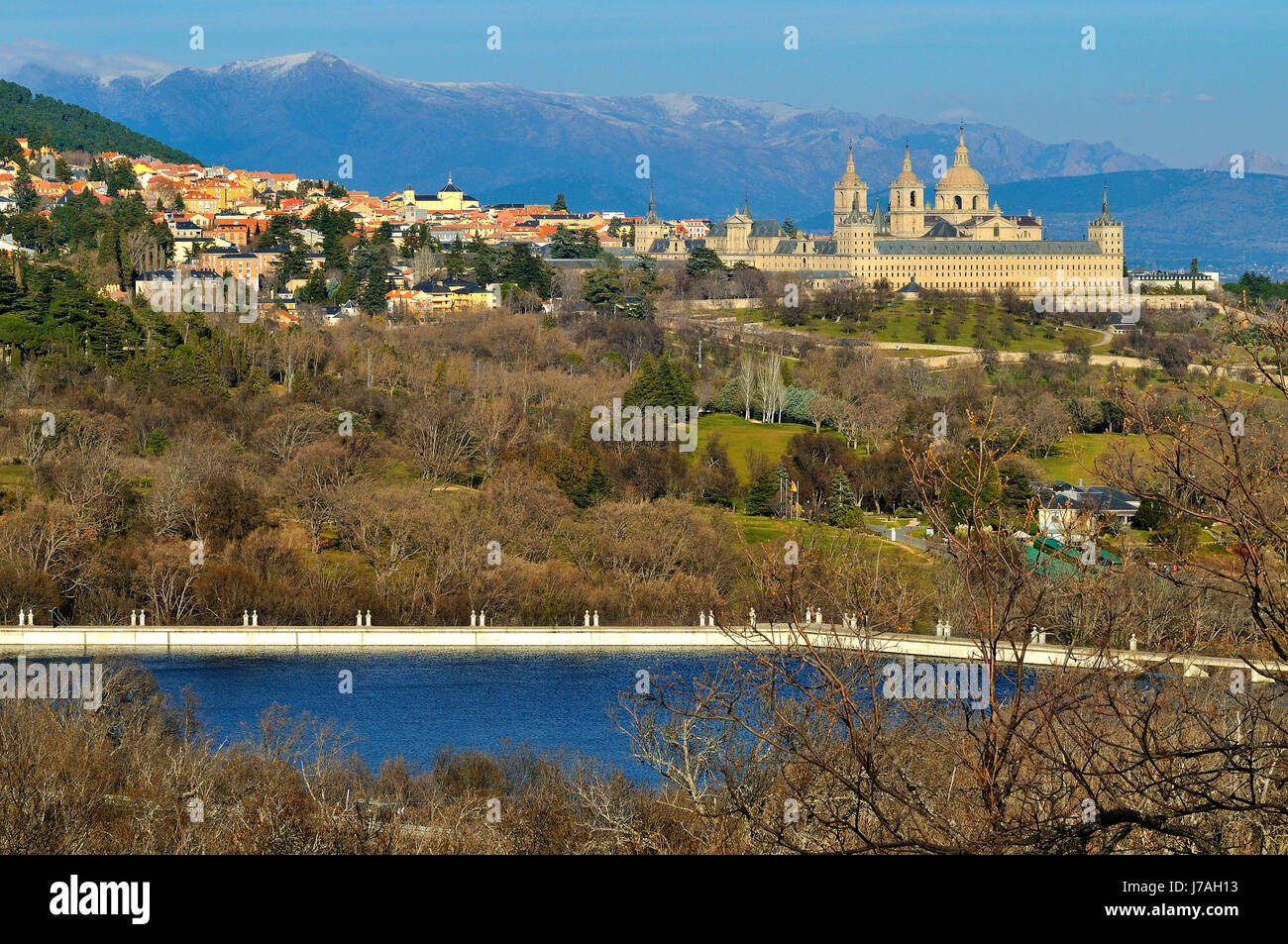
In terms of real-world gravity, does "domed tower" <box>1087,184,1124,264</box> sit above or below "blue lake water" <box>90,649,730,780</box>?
above

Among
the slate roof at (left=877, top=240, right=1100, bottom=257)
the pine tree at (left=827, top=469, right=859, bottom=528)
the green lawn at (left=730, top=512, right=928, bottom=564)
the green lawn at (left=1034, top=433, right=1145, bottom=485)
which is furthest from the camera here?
the slate roof at (left=877, top=240, right=1100, bottom=257)

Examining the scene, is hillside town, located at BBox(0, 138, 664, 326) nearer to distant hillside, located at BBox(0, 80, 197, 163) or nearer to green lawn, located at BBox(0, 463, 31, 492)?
distant hillside, located at BBox(0, 80, 197, 163)

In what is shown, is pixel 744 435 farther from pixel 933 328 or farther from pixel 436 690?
pixel 933 328

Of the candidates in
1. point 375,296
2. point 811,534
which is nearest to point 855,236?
point 375,296

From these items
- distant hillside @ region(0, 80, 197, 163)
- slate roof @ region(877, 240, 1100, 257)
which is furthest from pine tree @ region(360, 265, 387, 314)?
distant hillside @ region(0, 80, 197, 163)

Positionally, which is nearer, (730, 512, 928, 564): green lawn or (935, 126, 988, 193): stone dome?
(730, 512, 928, 564): green lawn
